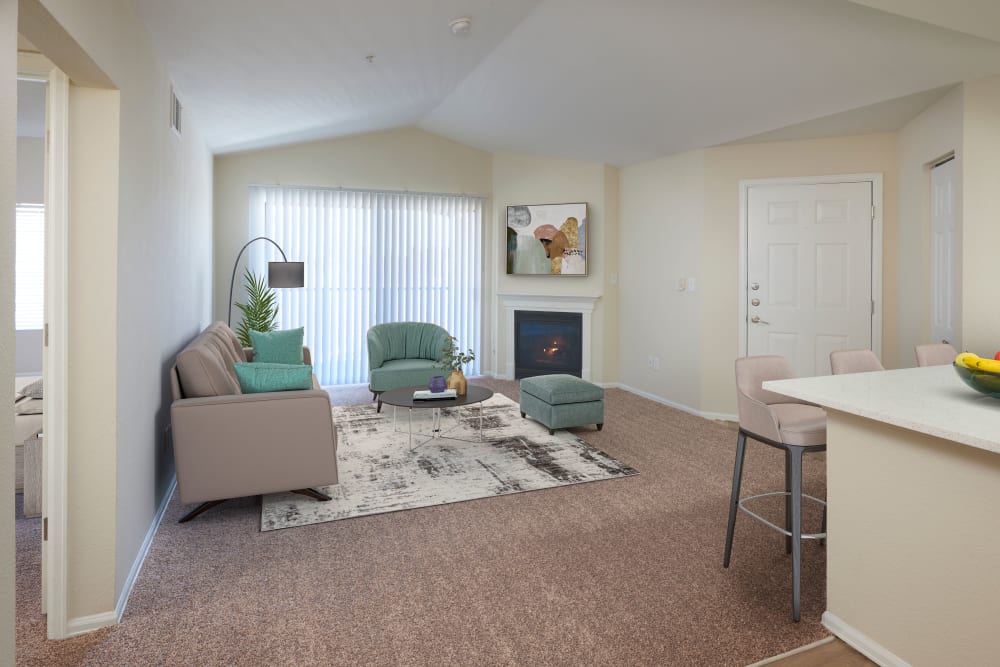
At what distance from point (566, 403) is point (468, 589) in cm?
246

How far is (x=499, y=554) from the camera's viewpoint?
8.86 ft

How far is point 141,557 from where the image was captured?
2.61 meters

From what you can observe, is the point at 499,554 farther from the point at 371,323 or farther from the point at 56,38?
the point at 371,323

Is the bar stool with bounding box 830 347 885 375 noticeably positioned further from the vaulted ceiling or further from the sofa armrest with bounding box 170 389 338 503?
the sofa armrest with bounding box 170 389 338 503

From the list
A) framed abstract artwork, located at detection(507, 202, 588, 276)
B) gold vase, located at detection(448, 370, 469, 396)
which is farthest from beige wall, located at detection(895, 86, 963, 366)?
gold vase, located at detection(448, 370, 469, 396)

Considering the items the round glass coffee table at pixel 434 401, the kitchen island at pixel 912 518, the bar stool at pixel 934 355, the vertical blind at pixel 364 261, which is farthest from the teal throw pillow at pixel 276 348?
the bar stool at pixel 934 355

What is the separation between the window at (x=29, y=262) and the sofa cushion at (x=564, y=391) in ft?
15.5

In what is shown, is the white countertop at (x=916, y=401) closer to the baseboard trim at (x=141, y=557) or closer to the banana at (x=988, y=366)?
the banana at (x=988, y=366)

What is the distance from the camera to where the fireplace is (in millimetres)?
6938

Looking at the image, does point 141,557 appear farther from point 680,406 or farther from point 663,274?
point 663,274

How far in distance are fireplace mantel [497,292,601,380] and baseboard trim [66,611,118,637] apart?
5.34m

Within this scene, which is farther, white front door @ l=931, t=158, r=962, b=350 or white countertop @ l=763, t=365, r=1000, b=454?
white front door @ l=931, t=158, r=962, b=350

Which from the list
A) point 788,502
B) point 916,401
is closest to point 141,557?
point 788,502

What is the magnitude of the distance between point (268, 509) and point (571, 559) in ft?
5.72
